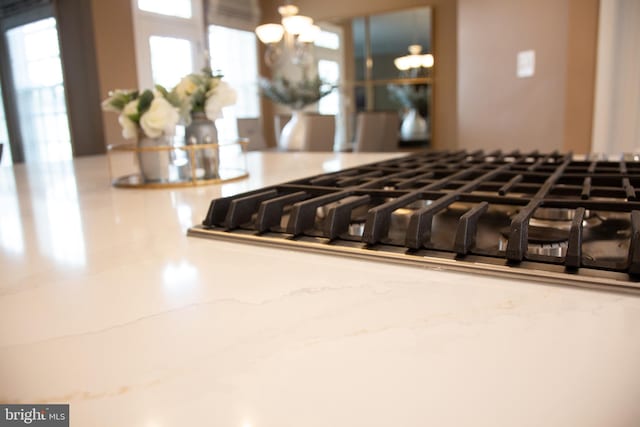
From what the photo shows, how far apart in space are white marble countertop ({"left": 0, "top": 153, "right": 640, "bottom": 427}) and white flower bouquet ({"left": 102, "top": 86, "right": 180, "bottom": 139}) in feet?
2.20

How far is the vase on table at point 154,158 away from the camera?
3.82 feet

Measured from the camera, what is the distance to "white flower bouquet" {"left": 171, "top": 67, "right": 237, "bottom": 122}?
122 centimetres

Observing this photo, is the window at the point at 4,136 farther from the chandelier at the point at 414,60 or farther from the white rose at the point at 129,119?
the white rose at the point at 129,119

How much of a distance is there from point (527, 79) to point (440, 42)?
1.72 m

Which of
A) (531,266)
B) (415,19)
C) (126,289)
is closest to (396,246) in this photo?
(531,266)

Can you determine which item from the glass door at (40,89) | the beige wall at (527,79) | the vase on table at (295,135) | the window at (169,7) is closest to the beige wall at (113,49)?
the window at (169,7)

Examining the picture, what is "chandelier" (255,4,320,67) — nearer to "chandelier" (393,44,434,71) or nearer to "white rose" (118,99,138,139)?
"chandelier" (393,44,434,71)

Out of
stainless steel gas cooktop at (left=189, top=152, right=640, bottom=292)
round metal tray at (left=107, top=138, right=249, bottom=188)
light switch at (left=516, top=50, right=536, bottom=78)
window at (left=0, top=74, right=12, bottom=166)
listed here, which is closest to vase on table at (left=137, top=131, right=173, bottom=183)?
round metal tray at (left=107, top=138, right=249, bottom=188)

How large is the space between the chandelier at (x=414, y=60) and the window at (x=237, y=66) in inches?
78.9

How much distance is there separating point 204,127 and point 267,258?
86 cm

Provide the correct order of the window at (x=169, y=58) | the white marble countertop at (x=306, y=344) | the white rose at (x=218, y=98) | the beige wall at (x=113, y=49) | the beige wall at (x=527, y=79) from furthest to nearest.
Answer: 1. the window at (x=169, y=58)
2. the beige wall at (x=113, y=49)
3. the beige wall at (x=527, y=79)
4. the white rose at (x=218, y=98)
5. the white marble countertop at (x=306, y=344)

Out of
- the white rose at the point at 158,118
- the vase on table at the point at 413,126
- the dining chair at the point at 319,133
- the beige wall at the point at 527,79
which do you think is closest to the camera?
the white rose at the point at 158,118

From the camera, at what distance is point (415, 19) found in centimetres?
515

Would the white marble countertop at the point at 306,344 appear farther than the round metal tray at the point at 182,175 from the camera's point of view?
No
